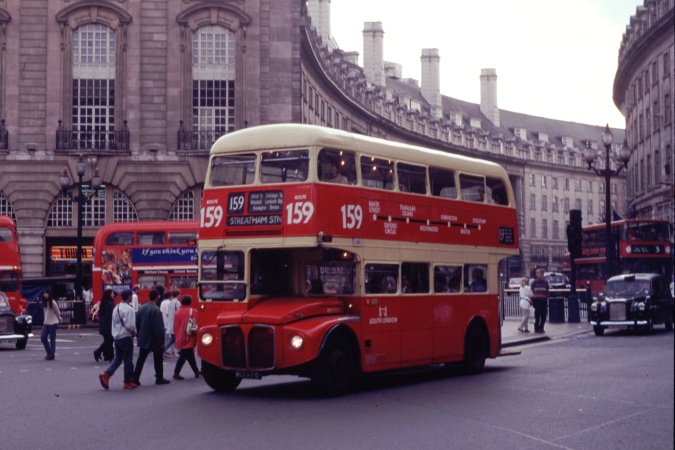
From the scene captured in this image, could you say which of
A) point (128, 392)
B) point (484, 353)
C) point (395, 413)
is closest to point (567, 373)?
point (484, 353)

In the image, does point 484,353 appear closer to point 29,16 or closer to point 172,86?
point 172,86

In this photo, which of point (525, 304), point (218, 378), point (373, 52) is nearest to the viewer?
point (218, 378)

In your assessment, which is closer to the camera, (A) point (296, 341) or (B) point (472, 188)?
(A) point (296, 341)

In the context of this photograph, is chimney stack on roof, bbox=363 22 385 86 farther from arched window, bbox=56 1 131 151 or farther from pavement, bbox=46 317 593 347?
pavement, bbox=46 317 593 347

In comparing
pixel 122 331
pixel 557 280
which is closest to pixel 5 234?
pixel 122 331

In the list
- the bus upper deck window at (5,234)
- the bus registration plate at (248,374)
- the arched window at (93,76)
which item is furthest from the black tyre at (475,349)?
the arched window at (93,76)

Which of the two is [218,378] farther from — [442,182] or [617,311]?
[617,311]

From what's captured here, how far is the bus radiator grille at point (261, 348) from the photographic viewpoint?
15953 mm

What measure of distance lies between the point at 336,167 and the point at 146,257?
24768 mm

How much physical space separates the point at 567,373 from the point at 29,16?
40.2 metres

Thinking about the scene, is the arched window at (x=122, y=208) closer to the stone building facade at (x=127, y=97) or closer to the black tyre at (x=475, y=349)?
the stone building facade at (x=127, y=97)

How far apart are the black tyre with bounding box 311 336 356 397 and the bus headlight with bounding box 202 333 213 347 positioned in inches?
72.1

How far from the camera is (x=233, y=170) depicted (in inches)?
674

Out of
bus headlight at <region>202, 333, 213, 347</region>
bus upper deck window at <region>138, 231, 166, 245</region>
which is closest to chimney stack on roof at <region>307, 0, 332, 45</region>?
bus upper deck window at <region>138, 231, 166, 245</region>
